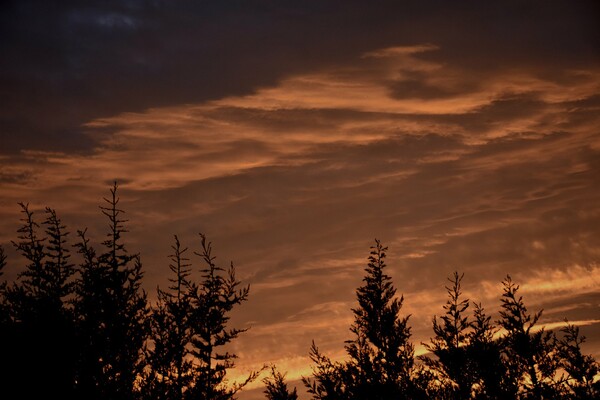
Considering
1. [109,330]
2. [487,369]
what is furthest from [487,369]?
[109,330]

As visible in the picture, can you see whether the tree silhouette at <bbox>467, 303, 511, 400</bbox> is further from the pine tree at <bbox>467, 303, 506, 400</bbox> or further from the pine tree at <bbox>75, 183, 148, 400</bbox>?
the pine tree at <bbox>75, 183, 148, 400</bbox>

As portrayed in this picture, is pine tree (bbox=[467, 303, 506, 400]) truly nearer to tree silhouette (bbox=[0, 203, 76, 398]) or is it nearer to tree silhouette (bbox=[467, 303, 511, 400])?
tree silhouette (bbox=[467, 303, 511, 400])

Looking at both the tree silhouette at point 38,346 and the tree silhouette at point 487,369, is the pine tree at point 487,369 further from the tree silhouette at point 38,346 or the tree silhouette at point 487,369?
the tree silhouette at point 38,346

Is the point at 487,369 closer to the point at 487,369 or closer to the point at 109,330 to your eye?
the point at 487,369

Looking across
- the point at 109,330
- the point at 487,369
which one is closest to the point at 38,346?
the point at 109,330

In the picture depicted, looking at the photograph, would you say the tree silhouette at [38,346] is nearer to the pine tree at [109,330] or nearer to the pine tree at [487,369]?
the pine tree at [109,330]

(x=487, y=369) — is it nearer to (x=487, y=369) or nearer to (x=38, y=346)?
(x=487, y=369)

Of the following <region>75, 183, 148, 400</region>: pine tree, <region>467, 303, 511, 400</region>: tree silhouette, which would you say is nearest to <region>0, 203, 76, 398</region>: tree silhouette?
<region>75, 183, 148, 400</region>: pine tree

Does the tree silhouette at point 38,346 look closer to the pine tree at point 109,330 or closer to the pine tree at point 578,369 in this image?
the pine tree at point 109,330

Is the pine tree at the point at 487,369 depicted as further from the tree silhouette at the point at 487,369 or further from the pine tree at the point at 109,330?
the pine tree at the point at 109,330

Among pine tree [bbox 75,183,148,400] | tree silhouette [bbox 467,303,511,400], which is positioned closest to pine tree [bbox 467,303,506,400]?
tree silhouette [bbox 467,303,511,400]

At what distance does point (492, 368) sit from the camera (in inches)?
1353

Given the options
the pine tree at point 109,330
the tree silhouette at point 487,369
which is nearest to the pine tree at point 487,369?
the tree silhouette at point 487,369

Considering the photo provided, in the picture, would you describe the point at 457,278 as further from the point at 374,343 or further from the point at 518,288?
the point at 374,343
